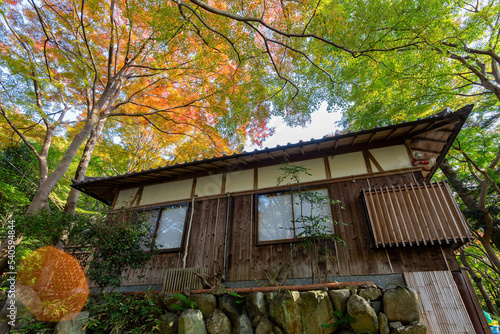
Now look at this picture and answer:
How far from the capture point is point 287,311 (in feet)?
12.0

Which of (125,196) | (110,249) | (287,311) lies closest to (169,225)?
(110,249)

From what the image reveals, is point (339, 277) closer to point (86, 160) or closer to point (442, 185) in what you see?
point (442, 185)

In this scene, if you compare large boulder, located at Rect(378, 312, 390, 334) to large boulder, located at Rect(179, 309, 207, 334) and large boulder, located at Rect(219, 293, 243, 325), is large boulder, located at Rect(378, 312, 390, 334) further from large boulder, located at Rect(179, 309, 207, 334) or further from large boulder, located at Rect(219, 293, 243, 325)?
large boulder, located at Rect(179, 309, 207, 334)

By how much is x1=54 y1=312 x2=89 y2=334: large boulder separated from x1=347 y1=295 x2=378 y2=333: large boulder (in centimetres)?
459

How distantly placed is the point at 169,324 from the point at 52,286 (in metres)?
4.38

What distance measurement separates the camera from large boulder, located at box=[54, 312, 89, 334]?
13.0ft

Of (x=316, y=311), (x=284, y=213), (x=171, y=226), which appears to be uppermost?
(x=284, y=213)

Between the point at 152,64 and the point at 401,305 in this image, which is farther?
the point at 152,64

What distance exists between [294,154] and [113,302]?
17.8 feet

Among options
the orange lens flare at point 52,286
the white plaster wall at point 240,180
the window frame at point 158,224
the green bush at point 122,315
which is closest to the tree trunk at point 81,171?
the orange lens flare at point 52,286

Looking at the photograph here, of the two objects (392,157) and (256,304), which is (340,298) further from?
(392,157)

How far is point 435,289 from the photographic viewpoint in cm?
402

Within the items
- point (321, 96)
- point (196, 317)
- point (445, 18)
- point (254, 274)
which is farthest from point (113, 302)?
point (445, 18)

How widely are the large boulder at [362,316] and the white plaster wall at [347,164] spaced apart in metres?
3.21
